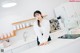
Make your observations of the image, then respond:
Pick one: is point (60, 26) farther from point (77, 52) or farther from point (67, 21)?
point (77, 52)

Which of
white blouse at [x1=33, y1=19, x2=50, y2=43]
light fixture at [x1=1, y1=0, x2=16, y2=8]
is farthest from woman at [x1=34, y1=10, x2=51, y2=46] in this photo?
light fixture at [x1=1, y1=0, x2=16, y2=8]

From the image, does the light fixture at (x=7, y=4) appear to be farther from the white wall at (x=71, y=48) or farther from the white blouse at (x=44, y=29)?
the white wall at (x=71, y=48)

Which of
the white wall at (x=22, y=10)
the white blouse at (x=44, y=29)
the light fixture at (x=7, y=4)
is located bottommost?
the white blouse at (x=44, y=29)

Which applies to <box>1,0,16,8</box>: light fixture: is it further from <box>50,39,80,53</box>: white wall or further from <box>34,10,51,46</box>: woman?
<box>50,39,80,53</box>: white wall

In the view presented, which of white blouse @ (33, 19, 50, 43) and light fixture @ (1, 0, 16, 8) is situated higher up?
light fixture @ (1, 0, 16, 8)

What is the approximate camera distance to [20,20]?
15.1 ft

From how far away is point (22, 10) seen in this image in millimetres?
4652

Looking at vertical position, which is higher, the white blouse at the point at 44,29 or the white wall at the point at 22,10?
the white wall at the point at 22,10

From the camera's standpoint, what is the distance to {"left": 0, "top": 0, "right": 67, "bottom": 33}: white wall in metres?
4.31

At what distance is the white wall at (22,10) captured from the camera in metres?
4.31

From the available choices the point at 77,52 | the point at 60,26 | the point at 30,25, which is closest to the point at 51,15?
the point at 60,26

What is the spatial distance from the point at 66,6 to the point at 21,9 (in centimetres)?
160

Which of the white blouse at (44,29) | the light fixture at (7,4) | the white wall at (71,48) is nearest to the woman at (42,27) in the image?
the white blouse at (44,29)

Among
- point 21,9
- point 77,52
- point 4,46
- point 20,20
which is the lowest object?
point 4,46
